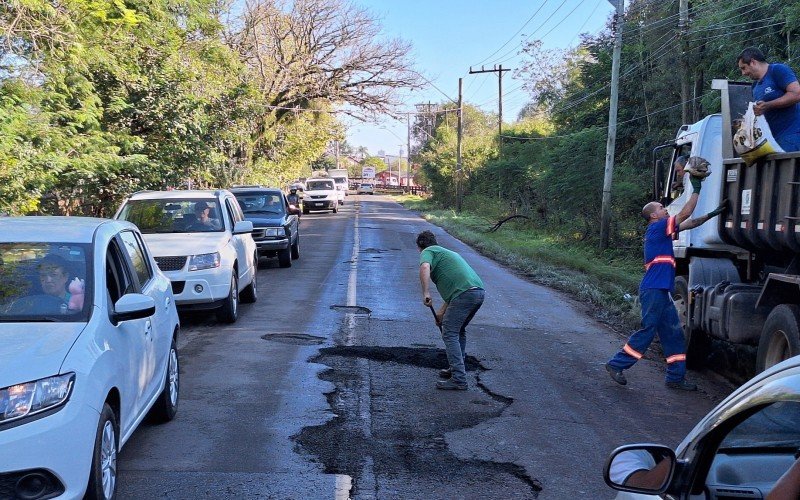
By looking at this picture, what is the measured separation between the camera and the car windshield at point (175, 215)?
12500mm

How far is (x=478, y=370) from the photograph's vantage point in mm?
9266

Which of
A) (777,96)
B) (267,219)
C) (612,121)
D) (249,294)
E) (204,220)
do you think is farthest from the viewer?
(612,121)

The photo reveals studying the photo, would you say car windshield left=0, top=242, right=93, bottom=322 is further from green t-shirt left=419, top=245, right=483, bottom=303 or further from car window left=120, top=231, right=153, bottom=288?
green t-shirt left=419, top=245, right=483, bottom=303

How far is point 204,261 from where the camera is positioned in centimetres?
1166

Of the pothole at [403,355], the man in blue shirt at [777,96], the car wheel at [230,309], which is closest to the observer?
the man in blue shirt at [777,96]

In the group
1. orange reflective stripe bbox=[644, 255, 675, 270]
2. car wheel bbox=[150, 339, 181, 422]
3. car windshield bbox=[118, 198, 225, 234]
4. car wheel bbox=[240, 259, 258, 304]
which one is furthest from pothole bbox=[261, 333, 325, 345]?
orange reflective stripe bbox=[644, 255, 675, 270]

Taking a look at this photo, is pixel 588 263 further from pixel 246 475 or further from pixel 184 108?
pixel 246 475

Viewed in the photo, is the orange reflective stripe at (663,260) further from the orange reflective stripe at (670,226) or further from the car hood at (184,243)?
the car hood at (184,243)

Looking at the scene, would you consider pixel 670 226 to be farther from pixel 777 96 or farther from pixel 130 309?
pixel 130 309

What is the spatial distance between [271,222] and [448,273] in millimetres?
12045

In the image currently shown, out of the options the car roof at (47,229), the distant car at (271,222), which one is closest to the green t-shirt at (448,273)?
the car roof at (47,229)

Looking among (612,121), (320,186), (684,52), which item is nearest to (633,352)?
(612,121)

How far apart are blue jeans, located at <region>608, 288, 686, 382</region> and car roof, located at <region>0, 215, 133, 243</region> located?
4.97 metres

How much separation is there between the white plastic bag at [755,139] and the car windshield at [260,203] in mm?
13857
